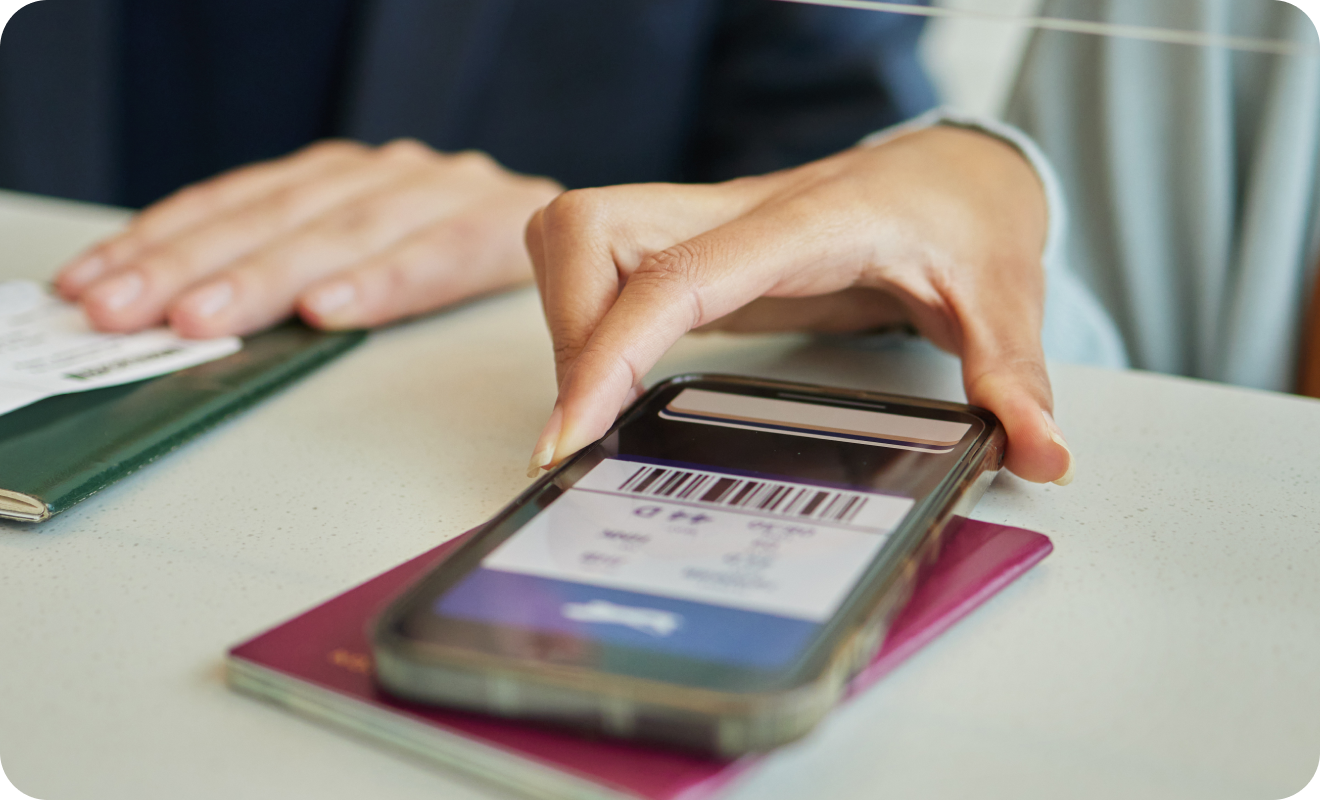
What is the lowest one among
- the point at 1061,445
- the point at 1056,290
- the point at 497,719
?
the point at 1056,290

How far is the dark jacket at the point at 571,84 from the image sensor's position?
111 centimetres

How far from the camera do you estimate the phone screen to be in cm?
23

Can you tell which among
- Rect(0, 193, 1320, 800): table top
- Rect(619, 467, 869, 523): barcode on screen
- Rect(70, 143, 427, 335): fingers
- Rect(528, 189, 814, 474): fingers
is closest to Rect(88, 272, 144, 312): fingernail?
Rect(70, 143, 427, 335): fingers

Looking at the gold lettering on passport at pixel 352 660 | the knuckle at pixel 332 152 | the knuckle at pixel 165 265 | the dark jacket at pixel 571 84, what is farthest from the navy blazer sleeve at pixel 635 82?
the gold lettering on passport at pixel 352 660

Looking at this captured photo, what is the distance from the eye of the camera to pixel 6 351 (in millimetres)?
459

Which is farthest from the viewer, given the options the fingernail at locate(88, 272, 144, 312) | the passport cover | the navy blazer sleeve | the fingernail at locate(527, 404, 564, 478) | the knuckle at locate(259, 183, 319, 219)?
Result: the navy blazer sleeve

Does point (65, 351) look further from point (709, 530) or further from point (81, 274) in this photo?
point (709, 530)

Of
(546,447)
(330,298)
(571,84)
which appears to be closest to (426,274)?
(330,298)

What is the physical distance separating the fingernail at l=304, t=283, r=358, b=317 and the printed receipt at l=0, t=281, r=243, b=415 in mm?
42

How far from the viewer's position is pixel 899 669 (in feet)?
0.84

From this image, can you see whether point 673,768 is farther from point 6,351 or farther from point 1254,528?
point 6,351

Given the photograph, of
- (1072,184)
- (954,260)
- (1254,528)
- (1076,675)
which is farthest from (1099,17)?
(1076,675)

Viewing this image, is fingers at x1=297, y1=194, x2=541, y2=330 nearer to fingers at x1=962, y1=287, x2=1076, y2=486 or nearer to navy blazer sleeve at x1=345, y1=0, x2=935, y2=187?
fingers at x1=962, y1=287, x2=1076, y2=486

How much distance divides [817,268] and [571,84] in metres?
0.89
